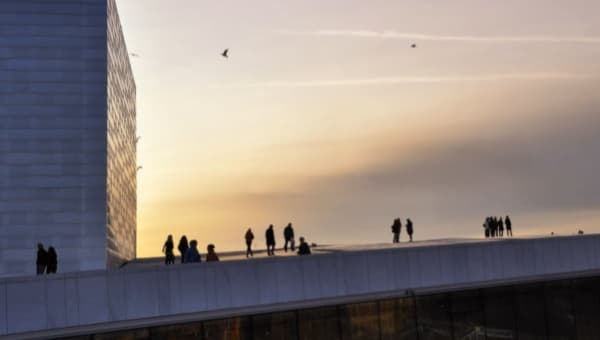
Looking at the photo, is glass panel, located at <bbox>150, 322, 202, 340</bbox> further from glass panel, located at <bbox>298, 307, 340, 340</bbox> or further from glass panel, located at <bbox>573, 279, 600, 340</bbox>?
glass panel, located at <bbox>573, 279, 600, 340</bbox>

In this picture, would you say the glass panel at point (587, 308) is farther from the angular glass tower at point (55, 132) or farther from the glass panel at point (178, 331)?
the angular glass tower at point (55, 132)

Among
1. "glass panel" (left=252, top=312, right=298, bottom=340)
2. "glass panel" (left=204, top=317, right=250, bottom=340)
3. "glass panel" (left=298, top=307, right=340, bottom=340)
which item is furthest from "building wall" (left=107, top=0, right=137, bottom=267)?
"glass panel" (left=204, top=317, right=250, bottom=340)

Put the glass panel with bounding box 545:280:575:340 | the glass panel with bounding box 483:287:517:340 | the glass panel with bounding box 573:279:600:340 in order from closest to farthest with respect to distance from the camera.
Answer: the glass panel with bounding box 483:287:517:340 < the glass panel with bounding box 545:280:575:340 < the glass panel with bounding box 573:279:600:340

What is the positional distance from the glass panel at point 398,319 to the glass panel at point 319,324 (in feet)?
6.06

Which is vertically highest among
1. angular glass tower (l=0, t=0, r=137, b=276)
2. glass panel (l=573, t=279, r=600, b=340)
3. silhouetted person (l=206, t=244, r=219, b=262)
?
angular glass tower (l=0, t=0, r=137, b=276)

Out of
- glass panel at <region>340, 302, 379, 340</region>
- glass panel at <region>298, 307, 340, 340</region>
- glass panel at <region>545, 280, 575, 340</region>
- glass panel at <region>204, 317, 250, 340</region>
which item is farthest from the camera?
glass panel at <region>545, 280, 575, 340</region>

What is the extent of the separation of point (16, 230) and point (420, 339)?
3959 cm

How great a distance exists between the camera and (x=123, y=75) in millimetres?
80562

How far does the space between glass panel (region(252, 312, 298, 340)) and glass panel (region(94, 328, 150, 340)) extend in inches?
137

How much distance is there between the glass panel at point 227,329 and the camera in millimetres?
27266

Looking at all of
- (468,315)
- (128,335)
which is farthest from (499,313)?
(128,335)

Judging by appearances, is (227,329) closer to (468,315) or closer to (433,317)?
(433,317)

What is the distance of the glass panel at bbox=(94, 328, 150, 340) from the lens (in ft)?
84.4

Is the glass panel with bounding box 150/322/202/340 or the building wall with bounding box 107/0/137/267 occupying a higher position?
the building wall with bounding box 107/0/137/267
